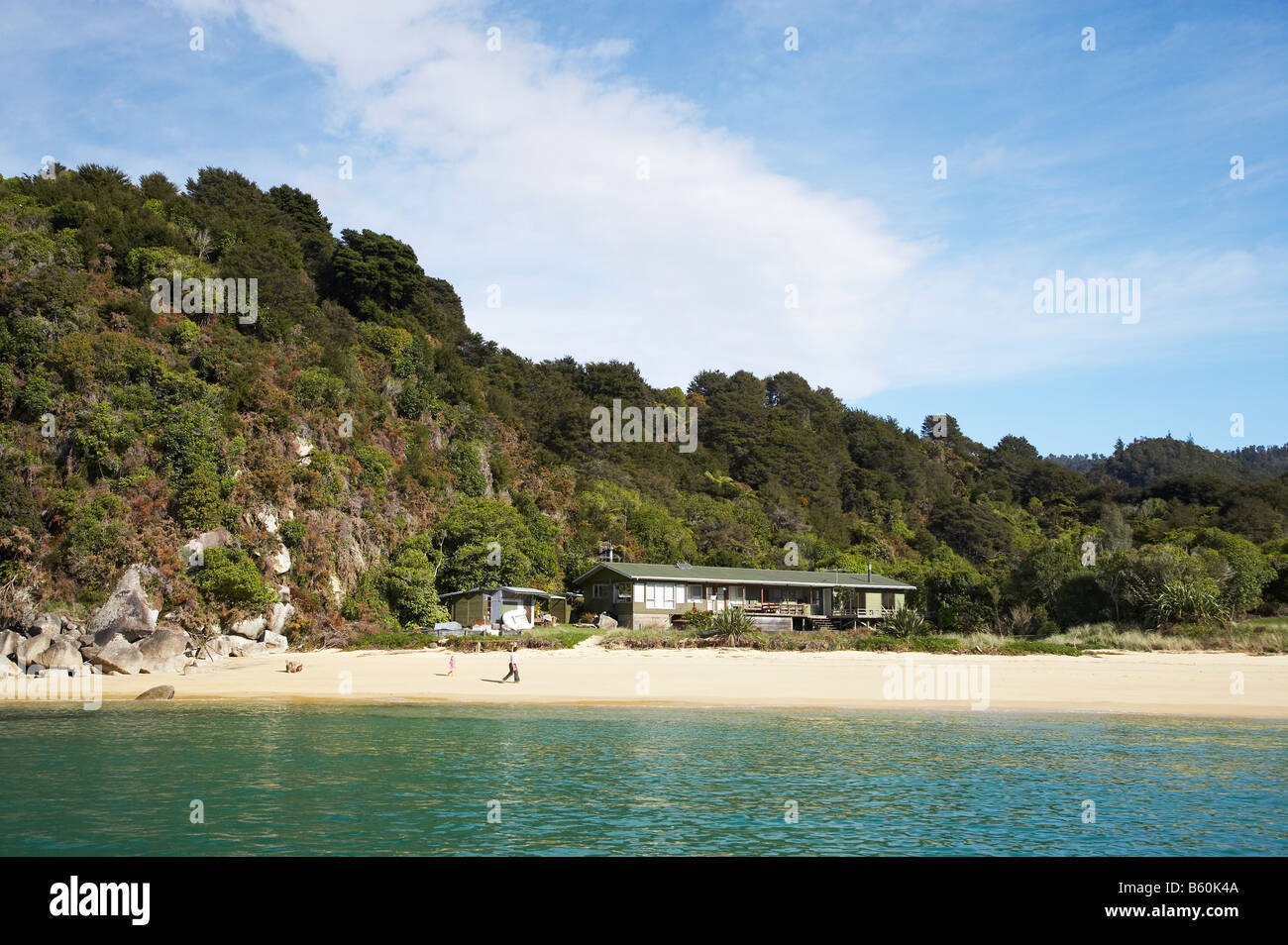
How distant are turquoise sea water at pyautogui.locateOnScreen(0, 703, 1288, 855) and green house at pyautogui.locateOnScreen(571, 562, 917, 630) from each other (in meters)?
24.9

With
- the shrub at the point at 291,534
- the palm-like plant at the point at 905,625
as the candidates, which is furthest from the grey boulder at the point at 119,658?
the palm-like plant at the point at 905,625

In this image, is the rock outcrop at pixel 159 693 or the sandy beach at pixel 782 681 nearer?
the rock outcrop at pixel 159 693

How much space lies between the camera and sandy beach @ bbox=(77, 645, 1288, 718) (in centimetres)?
2448

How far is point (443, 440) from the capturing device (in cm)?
5516

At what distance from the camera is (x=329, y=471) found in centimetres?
4353

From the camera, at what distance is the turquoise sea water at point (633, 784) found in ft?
37.9

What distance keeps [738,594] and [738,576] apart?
1.21m

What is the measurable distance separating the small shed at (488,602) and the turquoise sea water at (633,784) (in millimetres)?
19037

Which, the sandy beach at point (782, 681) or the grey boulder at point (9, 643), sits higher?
the grey boulder at point (9, 643)

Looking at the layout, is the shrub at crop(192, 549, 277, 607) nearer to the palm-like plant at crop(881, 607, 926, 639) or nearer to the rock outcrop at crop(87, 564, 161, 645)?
the rock outcrop at crop(87, 564, 161, 645)

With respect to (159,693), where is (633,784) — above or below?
above

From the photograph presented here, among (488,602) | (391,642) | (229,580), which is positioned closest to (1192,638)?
(488,602)

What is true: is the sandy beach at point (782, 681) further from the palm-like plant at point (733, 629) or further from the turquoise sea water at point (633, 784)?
the palm-like plant at point (733, 629)

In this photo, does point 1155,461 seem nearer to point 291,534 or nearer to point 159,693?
point 291,534
